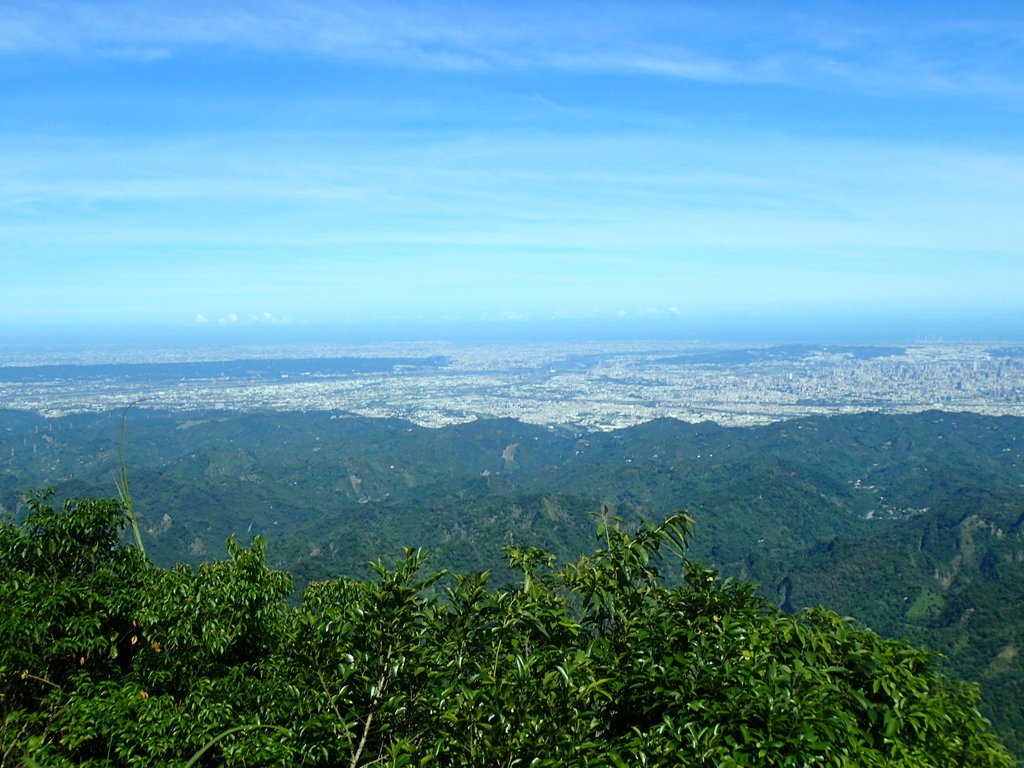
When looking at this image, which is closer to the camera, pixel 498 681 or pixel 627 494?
pixel 498 681

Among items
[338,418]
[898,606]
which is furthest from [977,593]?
[338,418]

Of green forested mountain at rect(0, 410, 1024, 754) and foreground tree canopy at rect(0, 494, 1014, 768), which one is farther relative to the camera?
green forested mountain at rect(0, 410, 1024, 754)

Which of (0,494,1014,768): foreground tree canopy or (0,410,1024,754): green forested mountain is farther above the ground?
(0,494,1014,768): foreground tree canopy

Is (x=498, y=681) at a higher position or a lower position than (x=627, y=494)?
higher

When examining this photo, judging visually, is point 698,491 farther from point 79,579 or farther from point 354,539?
point 79,579
